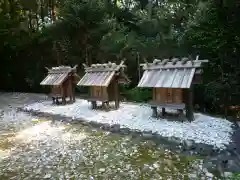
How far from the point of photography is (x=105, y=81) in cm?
964

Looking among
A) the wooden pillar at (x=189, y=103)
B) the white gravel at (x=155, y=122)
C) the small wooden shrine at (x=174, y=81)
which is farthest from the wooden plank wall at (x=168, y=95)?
the white gravel at (x=155, y=122)

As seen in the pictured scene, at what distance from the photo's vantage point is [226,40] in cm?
859

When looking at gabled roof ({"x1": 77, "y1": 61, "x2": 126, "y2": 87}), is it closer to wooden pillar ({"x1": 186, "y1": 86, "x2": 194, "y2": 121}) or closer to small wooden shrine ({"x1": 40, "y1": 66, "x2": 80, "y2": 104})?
small wooden shrine ({"x1": 40, "y1": 66, "x2": 80, "y2": 104})

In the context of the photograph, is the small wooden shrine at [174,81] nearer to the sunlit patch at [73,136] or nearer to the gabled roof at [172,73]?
the gabled roof at [172,73]

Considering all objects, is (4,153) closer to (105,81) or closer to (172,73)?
(105,81)

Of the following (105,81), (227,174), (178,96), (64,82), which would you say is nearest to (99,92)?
(105,81)

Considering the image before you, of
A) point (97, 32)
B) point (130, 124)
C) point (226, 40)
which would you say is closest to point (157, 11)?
point (97, 32)

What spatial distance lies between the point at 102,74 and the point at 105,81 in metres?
0.68

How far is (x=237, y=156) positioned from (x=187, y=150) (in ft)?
3.62

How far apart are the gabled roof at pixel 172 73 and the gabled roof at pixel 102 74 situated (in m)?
1.51

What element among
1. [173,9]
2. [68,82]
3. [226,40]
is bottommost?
[68,82]

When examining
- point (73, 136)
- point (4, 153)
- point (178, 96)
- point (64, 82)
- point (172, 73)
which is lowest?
point (4, 153)

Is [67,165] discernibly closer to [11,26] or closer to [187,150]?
[187,150]

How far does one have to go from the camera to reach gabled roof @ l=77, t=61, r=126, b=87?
9.75m
